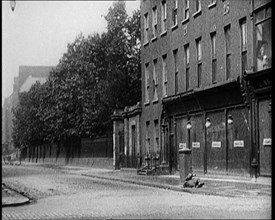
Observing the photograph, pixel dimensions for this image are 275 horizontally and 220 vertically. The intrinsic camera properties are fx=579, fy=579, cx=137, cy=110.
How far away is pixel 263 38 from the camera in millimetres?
17812

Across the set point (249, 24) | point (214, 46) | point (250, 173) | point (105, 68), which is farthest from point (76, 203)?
point (214, 46)

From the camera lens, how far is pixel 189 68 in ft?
77.0

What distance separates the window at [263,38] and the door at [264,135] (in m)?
1.21

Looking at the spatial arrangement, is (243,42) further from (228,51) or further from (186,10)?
(186,10)

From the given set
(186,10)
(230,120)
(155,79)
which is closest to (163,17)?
(186,10)

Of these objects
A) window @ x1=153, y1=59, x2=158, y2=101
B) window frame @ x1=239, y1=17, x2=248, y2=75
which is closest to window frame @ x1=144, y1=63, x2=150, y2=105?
window @ x1=153, y1=59, x2=158, y2=101

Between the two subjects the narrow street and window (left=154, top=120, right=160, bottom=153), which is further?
window (left=154, top=120, right=160, bottom=153)

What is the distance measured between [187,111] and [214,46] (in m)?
3.54

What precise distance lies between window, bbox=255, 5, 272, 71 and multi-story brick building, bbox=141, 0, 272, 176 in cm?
3

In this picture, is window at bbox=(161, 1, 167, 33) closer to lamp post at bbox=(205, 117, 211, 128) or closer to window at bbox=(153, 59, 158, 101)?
window at bbox=(153, 59, 158, 101)

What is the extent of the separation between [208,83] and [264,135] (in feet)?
14.3

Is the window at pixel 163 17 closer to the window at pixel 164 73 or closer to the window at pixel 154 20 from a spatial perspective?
the window at pixel 154 20

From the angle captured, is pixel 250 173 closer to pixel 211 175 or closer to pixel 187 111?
pixel 211 175

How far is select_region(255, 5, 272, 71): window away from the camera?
17625 mm
